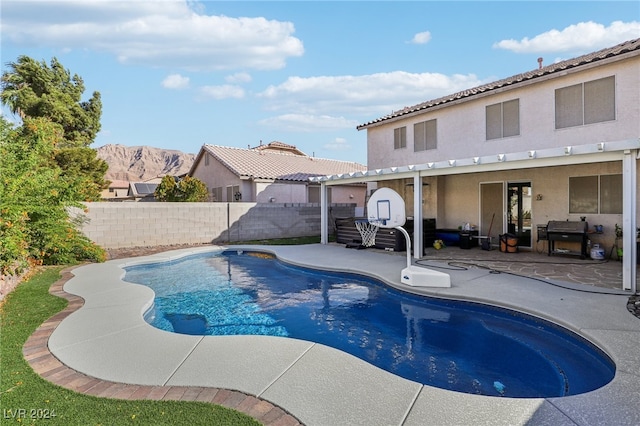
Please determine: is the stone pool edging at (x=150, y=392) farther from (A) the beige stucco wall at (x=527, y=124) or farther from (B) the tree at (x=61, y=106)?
(B) the tree at (x=61, y=106)

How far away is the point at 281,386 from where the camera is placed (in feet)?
12.5

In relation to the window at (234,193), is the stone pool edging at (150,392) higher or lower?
lower

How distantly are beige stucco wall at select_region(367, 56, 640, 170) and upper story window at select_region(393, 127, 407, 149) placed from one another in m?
0.19

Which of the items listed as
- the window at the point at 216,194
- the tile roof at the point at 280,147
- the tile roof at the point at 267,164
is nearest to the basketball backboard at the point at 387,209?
Answer: the tile roof at the point at 267,164

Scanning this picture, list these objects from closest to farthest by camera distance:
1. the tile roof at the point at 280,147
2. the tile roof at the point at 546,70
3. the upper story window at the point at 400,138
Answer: the tile roof at the point at 546,70 < the upper story window at the point at 400,138 < the tile roof at the point at 280,147

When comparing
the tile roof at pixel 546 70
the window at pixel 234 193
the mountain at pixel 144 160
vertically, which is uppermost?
the mountain at pixel 144 160

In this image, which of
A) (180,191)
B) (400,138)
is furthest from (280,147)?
(400,138)

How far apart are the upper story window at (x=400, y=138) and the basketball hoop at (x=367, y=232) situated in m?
4.51

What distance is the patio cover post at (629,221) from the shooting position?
287 inches

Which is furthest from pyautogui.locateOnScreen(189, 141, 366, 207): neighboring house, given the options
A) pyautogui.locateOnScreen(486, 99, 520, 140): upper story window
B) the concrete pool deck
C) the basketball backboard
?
the concrete pool deck

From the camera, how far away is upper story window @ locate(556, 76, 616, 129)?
10.5 metres

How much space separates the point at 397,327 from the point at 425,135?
36.7ft

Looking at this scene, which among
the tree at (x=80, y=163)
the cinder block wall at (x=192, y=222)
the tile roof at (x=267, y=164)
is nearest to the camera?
the cinder block wall at (x=192, y=222)

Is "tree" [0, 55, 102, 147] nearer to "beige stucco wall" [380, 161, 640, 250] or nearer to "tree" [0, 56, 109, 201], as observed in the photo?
"tree" [0, 56, 109, 201]
